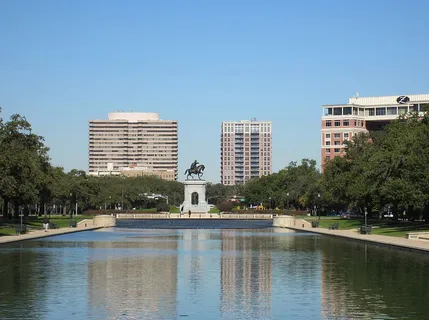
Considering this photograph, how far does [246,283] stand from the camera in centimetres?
3341

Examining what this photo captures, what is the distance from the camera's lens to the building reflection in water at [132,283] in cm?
2527

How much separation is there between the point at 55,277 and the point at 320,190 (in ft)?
361

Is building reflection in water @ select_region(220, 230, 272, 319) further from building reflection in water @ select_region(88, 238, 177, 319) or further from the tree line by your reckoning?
the tree line

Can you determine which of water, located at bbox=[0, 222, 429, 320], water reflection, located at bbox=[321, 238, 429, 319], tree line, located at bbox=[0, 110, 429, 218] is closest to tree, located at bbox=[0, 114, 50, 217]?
tree line, located at bbox=[0, 110, 429, 218]

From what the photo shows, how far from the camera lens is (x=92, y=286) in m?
31.7

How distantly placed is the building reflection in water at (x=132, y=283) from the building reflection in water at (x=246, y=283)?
6.24ft

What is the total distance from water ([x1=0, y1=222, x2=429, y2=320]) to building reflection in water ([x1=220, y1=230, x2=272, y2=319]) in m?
0.04

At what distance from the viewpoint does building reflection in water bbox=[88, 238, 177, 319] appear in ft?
82.9

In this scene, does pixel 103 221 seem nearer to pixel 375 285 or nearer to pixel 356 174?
pixel 356 174

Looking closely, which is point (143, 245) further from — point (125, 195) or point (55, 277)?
point (125, 195)

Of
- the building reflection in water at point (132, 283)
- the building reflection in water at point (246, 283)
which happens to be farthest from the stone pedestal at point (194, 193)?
the building reflection in water at point (132, 283)

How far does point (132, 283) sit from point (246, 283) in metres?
4.51

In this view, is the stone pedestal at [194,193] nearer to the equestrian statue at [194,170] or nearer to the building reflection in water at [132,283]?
the equestrian statue at [194,170]

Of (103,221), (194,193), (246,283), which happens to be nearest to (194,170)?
(194,193)
